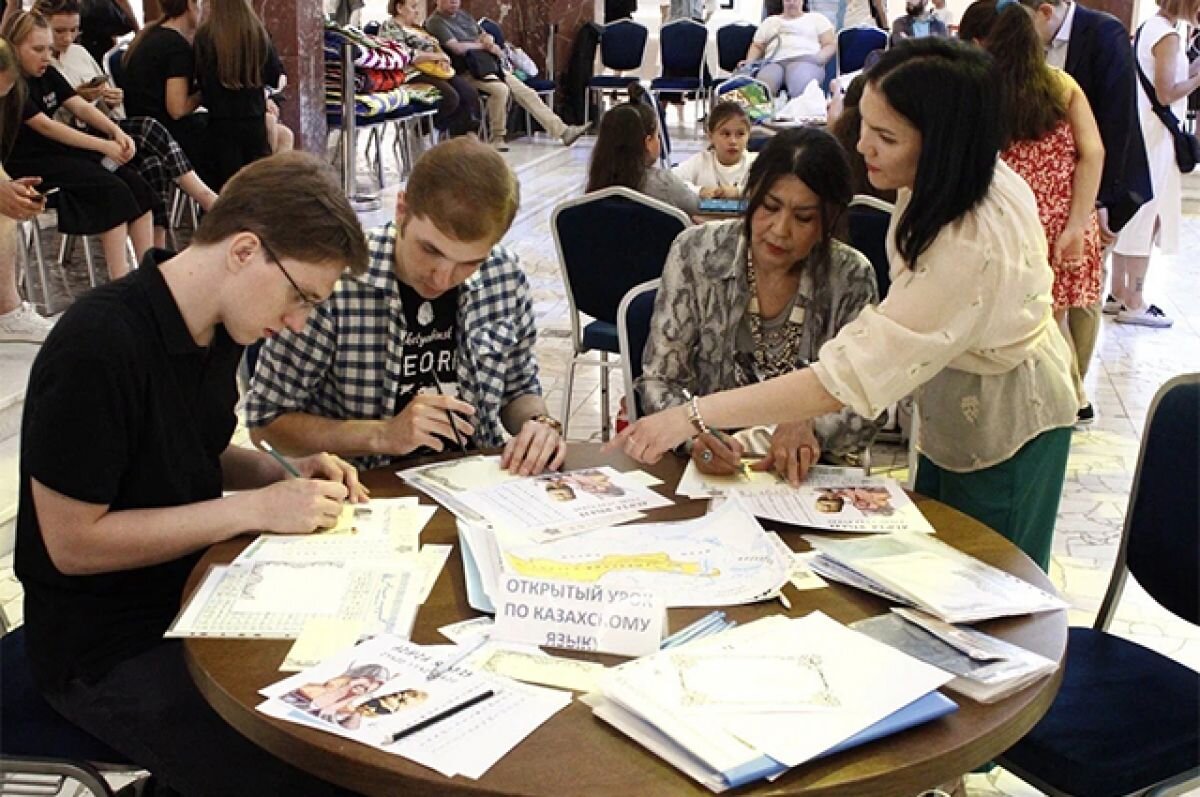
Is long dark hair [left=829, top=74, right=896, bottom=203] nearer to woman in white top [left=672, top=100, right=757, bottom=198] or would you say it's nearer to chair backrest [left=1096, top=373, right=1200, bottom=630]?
woman in white top [left=672, top=100, right=757, bottom=198]

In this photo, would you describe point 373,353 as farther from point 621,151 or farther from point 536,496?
point 621,151

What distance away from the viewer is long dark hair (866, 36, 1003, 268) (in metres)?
1.94

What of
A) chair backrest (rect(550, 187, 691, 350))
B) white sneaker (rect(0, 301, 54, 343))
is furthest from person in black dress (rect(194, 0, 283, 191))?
chair backrest (rect(550, 187, 691, 350))

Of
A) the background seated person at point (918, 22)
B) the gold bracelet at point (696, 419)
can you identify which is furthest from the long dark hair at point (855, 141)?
the background seated person at point (918, 22)

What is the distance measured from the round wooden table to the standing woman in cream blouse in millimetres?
514

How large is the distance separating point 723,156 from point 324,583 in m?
4.25

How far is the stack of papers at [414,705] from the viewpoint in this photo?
1262 mm

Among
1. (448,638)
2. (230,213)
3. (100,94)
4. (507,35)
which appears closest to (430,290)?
(230,213)

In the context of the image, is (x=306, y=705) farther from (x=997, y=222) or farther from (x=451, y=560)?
(x=997, y=222)

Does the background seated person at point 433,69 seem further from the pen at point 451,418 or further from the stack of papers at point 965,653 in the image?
the stack of papers at point 965,653

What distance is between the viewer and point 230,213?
1715mm

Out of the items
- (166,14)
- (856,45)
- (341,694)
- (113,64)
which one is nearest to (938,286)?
(341,694)

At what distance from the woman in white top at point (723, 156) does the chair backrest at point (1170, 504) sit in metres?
3.45

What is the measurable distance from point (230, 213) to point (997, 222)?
116 cm
